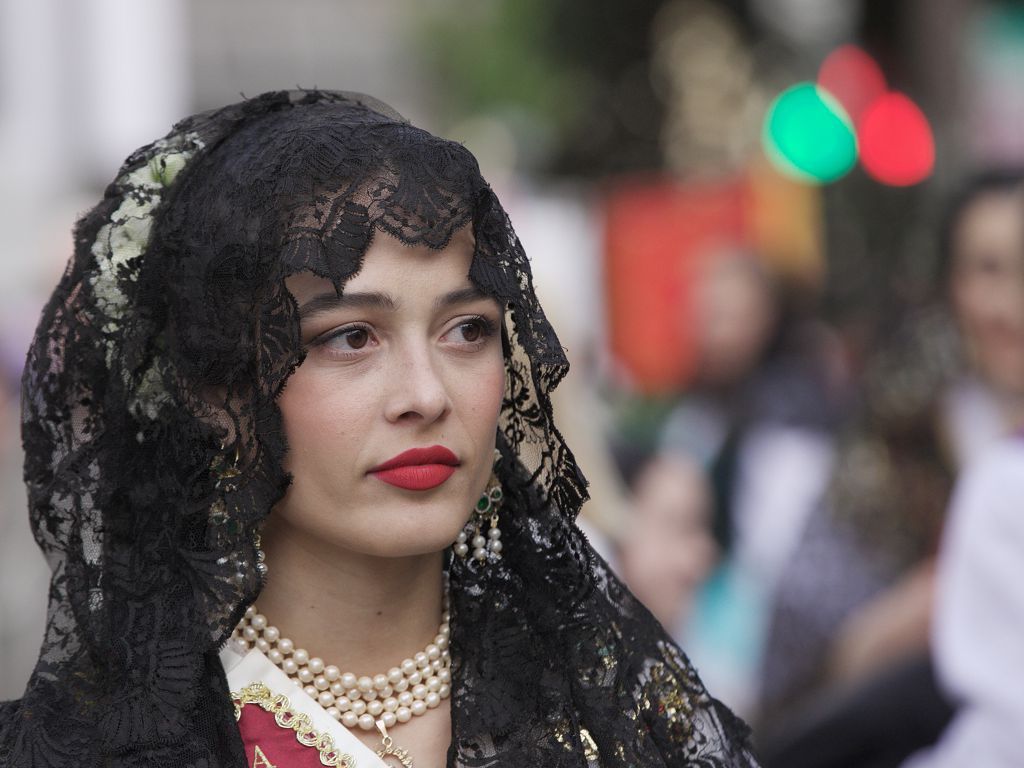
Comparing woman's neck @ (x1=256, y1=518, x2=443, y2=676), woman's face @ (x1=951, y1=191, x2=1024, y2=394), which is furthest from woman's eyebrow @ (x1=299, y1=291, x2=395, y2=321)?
woman's face @ (x1=951, y1=191, x2=1024, y2=394)

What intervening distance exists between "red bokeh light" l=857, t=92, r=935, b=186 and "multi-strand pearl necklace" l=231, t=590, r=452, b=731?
32.7 ft

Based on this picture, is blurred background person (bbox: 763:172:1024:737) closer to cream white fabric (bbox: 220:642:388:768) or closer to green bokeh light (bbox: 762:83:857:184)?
cream white fabric (bbox: 220:642:388:768)

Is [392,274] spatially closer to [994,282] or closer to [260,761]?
[260,761]

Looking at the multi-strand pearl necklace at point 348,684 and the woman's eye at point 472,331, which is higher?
the woman's eye at point 472,331

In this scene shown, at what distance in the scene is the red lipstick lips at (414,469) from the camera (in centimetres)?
234

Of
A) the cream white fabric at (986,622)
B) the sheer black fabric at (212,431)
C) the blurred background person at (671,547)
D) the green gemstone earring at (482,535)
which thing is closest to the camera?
the sheer black fabric at (212,431)

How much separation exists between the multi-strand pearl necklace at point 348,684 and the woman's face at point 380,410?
22cm

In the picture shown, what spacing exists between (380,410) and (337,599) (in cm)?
35

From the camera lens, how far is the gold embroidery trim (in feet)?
7.98

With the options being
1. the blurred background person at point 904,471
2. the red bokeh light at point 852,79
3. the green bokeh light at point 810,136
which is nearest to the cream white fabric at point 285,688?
the blurred background person at point 904,471

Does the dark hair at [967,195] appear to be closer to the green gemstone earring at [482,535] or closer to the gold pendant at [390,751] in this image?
the green gemstone earring at [482,535]

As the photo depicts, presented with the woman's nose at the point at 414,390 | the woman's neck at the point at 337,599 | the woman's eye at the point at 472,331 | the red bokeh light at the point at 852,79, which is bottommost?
the red bokeh light at the point at 852,79

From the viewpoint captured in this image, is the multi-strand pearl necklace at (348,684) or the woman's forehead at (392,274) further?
the multi-strand pearl necklace at (348,684)

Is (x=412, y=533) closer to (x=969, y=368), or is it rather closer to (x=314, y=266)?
(x=314, y=266)
